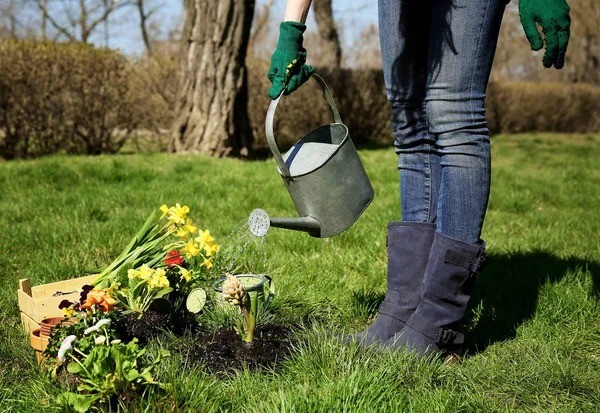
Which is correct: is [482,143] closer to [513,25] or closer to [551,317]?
[551,317]

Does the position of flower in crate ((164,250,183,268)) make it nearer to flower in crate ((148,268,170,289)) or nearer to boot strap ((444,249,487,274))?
flower in crate ((148,268,170,289))

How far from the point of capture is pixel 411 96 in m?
1.90

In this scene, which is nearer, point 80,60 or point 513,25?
point 80,60

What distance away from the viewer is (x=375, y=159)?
24.4ft

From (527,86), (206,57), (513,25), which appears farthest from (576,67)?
(206,57)

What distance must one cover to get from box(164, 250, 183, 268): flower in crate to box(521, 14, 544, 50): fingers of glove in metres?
1.30

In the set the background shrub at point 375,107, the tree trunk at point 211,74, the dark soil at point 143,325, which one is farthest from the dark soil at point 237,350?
the background shrub at point 375,107

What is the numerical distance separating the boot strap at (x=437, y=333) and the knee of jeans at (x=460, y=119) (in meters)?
0.55

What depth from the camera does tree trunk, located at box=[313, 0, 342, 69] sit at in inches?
467

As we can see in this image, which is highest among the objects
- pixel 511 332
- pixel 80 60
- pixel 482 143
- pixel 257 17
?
pixel 257 17

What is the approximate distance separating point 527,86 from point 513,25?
8.46 metres

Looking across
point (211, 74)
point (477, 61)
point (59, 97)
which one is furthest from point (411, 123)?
point (59, 97)

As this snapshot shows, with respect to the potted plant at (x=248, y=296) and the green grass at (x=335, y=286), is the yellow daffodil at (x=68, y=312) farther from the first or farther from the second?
the potted plant at (x=248, y=296)

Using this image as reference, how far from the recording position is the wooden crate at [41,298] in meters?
1.90
